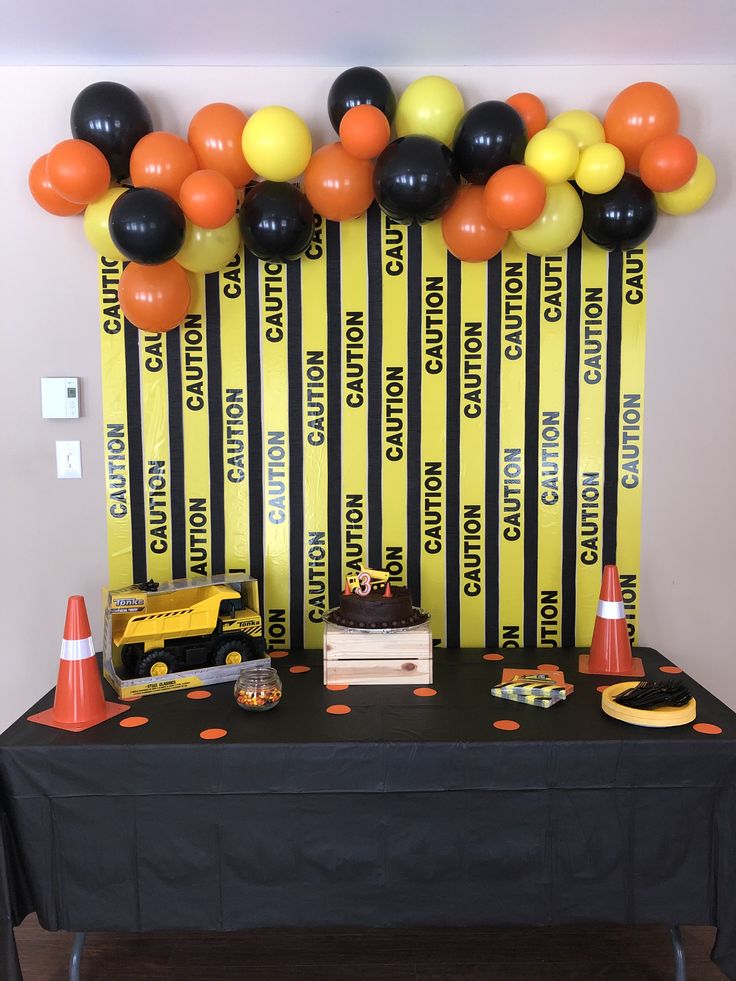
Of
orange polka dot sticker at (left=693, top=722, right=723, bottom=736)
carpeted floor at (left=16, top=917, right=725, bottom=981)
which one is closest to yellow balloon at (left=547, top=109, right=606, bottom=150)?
orange polka dot sticker at (left=693, top=722, right=723, bottom=736)

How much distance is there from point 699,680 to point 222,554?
158 centimetres

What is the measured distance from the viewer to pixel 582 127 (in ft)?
7.17

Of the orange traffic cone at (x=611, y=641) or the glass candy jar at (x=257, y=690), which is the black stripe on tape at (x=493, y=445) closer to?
the orange traffic cone at (x=611, y=641)

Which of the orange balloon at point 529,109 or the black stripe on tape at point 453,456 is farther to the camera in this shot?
the black stripe on tape at point 453,456

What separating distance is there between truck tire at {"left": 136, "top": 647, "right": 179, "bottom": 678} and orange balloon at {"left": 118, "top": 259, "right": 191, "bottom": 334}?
91 cm

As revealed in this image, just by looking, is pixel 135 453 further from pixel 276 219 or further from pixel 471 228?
pixel 471 228

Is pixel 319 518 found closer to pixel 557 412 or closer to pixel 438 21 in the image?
pixel 557 412

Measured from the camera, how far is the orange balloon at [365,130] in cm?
201

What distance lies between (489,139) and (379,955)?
2151 mm

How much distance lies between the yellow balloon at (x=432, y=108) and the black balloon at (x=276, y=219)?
37 centimetres

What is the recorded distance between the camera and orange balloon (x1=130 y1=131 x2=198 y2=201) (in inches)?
81.8

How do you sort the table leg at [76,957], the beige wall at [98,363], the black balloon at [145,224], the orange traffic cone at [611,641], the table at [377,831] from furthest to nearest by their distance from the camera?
the beige wall at [98,363]
the orange traffic cone at [611,641]
the black balloon at [145,224]
the table leg at [76,957]
the table at [377,831]

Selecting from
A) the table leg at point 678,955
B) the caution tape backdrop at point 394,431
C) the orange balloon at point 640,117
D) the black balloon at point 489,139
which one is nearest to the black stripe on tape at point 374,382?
the caution tape backdrop at point 394,431

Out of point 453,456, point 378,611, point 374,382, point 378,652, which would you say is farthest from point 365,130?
point 378,652
